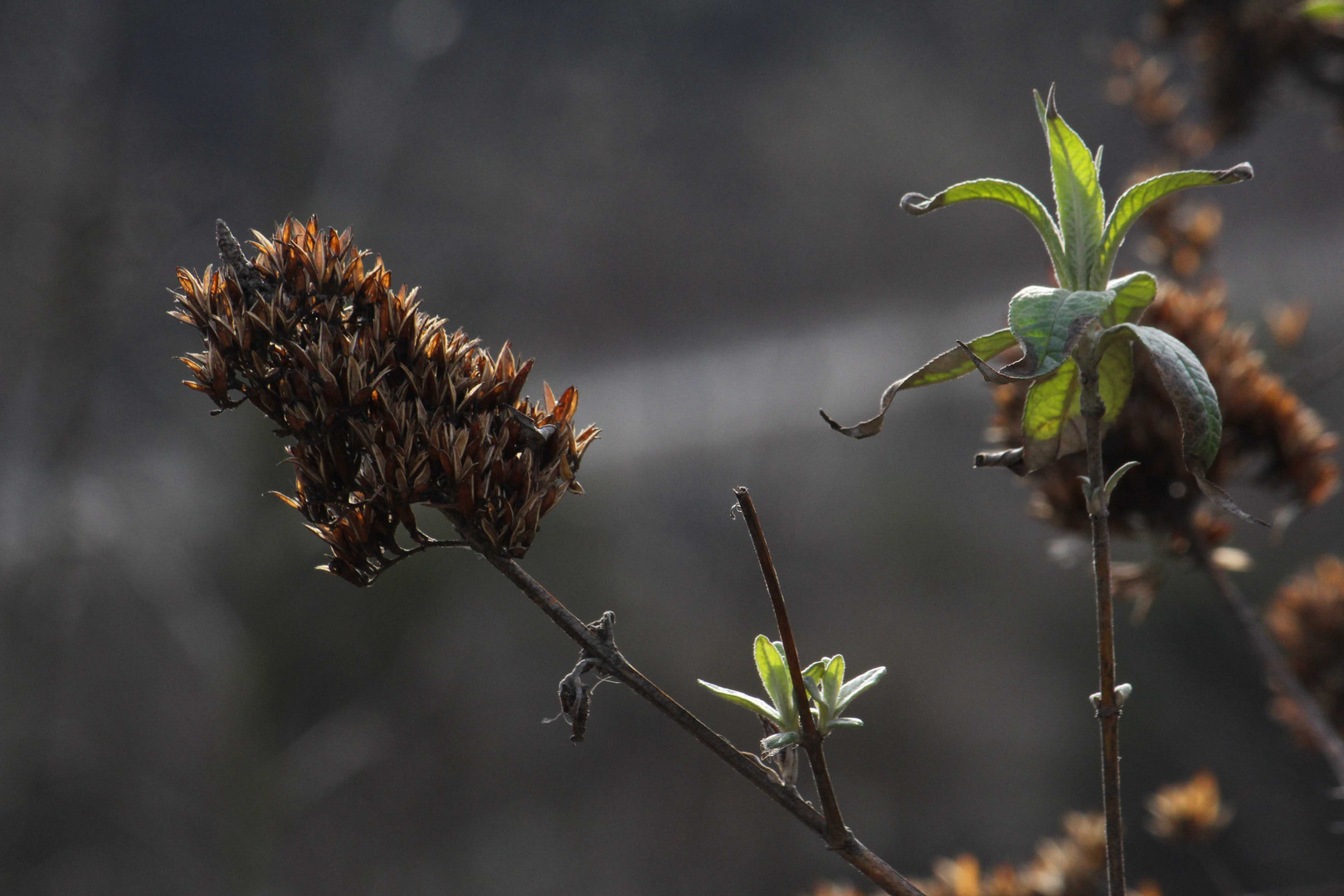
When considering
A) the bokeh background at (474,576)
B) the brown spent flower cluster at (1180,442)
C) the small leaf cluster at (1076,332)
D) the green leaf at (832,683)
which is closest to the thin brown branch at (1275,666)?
the brown spent flower cluster at (1180,442)

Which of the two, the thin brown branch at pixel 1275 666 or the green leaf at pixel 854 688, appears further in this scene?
the thin brown branch at pixel 1275 666

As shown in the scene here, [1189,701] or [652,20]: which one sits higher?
[652,20]

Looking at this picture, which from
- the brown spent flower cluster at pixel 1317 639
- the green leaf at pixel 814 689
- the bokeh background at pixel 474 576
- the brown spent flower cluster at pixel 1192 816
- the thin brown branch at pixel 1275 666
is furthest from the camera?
the bokeh background at pixel 474 576

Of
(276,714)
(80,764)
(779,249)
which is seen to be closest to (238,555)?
(276,714)

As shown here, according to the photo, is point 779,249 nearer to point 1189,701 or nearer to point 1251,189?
point 1251,189

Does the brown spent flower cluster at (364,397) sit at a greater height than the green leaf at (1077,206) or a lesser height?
lesser

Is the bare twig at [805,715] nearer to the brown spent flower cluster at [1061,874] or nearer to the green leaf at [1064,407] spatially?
the green leaf at [1064,407]

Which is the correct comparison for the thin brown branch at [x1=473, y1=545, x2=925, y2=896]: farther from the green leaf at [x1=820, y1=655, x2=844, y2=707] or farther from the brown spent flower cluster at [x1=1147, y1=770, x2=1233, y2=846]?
the brown spent flower cluster at [x1=1147, y1=770, x2=1233, y2=846]
